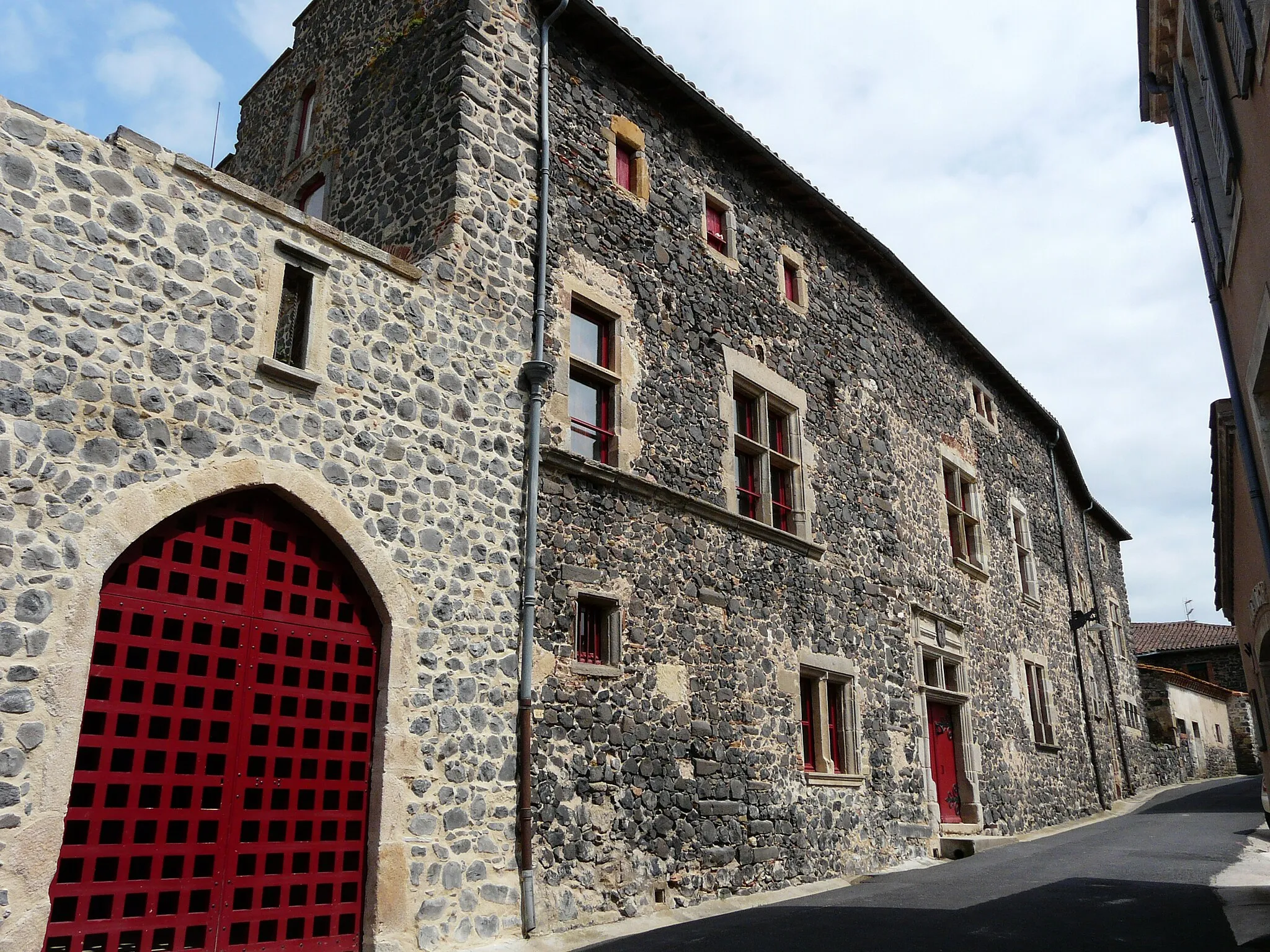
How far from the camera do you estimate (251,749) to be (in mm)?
5871

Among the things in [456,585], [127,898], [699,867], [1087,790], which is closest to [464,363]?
[456,585]

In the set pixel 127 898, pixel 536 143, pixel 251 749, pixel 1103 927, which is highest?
pixel 536 143

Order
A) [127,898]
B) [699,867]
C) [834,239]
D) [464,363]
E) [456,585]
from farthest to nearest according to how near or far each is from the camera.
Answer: [834,239], [699,867], [464,363], [456,585], [127,898]

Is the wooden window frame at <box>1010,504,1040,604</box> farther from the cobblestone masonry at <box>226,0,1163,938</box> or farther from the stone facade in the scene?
the stone facade

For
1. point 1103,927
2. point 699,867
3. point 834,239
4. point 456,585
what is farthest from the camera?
point 834,239

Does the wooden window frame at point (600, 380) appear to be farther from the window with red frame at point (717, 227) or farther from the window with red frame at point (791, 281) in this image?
the window with red frame at point (791, 281)

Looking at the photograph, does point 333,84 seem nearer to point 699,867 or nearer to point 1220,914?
point 699,867

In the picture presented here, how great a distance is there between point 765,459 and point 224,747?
6625 millimetres

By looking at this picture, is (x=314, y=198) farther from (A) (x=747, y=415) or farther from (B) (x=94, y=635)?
(B) (x=94, y=635)

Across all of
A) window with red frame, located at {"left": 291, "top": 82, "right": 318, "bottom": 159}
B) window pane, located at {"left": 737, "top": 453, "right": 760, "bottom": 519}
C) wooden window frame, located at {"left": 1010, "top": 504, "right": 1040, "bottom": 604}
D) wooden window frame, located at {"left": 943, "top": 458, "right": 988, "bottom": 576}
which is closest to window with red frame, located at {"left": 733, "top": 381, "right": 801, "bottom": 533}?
window pane, located at {"left": 737, "top": 453, "right": 760, "bottom": 519}

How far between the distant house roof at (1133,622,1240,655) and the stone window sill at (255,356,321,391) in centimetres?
3713

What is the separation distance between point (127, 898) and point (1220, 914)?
7.07 m

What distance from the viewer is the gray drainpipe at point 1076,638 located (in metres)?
18.7

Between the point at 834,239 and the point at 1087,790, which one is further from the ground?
the point at 834,239
